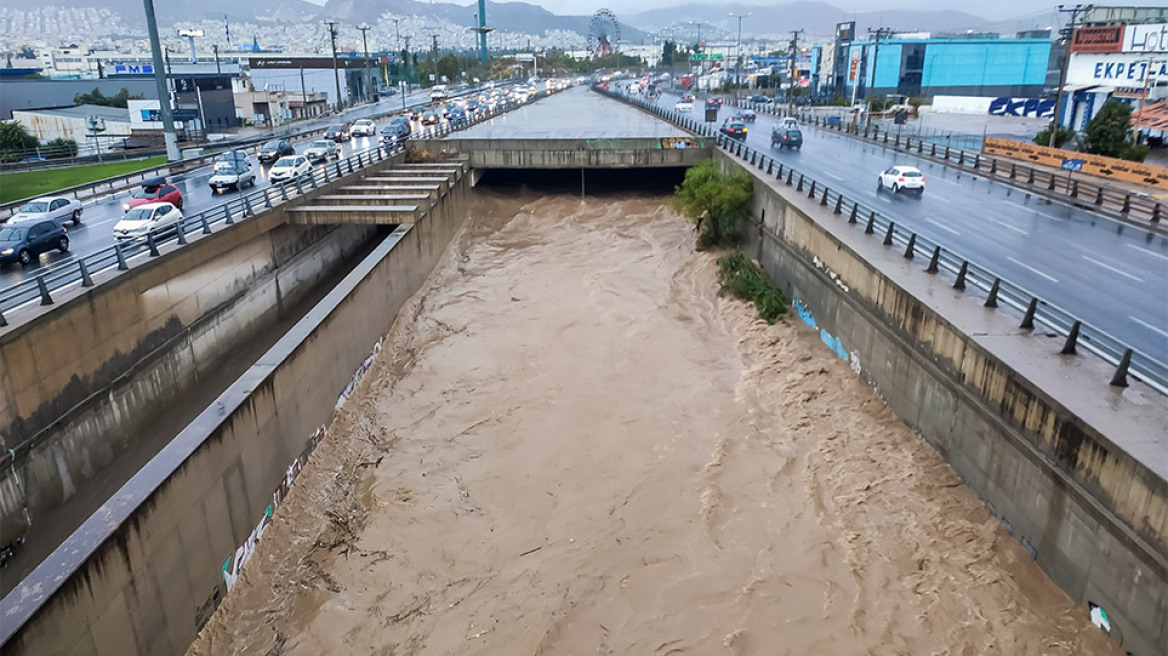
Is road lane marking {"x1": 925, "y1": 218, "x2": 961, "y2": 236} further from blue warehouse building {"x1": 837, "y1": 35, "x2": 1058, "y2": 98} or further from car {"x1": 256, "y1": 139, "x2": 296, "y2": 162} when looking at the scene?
blue warehouse building {"x1": 837, "y1": 35, "x2": 1058, "y2": 98}

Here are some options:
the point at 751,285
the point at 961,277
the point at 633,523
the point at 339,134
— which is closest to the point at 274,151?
the point at 339,134

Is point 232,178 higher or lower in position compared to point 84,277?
higher

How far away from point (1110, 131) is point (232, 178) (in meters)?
49.6

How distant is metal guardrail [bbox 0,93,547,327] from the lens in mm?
18859

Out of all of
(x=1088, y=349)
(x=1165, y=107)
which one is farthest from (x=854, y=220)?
(x=1165, y=107)

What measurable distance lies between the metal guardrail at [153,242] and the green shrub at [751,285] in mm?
19142

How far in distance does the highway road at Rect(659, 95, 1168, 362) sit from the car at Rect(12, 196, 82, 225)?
32559 millimetres

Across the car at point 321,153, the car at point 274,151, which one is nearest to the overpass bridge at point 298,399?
the car at point 321,153

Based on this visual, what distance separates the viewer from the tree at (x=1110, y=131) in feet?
147

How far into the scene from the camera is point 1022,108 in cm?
7800

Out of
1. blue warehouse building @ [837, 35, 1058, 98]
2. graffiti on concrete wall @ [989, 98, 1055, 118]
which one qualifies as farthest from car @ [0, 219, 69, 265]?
blue warehouse building @ [837, 35, 1058, 98]

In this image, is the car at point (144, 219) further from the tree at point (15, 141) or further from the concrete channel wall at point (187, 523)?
the tree at point (15, 141)

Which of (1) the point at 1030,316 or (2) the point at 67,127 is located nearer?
(1) the point at 1030,316

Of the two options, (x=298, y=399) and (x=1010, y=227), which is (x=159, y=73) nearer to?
(x=298, y=399)
